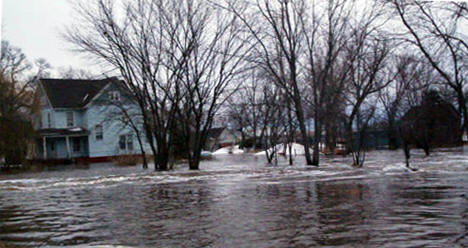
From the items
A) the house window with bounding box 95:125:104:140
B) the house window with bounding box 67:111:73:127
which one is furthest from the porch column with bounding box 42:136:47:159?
the house window with bounding box 95:125:104:140

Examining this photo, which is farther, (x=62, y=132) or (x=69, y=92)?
(x=69, y=92)

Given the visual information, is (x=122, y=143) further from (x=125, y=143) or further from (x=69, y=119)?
(x=69, y=119)

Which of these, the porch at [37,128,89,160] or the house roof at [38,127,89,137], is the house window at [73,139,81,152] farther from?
the house roof at [38,127,89,137]

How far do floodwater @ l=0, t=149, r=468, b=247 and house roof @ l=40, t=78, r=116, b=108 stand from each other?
32715mm

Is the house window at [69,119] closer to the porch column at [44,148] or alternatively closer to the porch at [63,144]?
the porch at [63,144]

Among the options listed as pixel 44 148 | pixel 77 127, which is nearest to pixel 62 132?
pixel 44 148

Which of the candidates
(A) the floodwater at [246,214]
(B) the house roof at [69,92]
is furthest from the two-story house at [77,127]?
(A) the floodwater at [246,214]

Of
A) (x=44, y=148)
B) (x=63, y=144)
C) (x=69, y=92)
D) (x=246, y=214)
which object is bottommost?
(x=246, y=214)

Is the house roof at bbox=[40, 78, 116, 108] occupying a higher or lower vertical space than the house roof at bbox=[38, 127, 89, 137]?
higher

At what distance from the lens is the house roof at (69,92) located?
50.5m

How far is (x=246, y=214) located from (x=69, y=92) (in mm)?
44477

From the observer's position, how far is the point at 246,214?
1105cm

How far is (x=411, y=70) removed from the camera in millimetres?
38156

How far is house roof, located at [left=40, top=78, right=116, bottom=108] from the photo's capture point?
50531 millimetres
